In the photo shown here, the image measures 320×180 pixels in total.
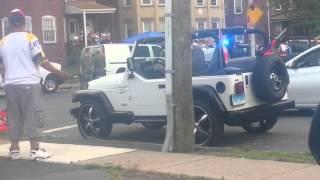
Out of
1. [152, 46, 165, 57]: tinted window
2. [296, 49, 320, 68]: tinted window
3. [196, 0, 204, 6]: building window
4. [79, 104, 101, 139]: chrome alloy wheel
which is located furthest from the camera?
[196, 0, 204, 6]: building window

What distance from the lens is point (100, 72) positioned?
2317 centimetres

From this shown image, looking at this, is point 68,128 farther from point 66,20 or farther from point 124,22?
point 124,22

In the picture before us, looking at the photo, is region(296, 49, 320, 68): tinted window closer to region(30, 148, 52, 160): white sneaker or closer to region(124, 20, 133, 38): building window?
region(30, 148, 52, 160): white sneaker

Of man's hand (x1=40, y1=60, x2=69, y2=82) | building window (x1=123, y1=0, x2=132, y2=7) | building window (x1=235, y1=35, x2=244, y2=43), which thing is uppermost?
building window (x1=123, y1=0, x2=132, y2=7)

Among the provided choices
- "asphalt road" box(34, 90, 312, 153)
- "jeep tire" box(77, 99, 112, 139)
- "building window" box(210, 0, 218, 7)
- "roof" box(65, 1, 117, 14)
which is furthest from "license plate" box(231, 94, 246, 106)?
"building window" box(210, 0, 218, 7)

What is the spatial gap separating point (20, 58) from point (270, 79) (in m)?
3.93

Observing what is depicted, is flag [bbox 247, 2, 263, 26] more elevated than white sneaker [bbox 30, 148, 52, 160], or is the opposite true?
flag [bbox 247, 2, 263, 26]

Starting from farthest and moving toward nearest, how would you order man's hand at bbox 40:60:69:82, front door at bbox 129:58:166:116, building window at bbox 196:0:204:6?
building window at bbox 196:0:204:6
front door at bbox 129:58:166:116
man's hand at bbox 40:60:69:82

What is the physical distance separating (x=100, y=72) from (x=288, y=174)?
16255mm

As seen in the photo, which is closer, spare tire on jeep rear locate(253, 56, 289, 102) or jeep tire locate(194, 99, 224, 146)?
jeep tire locate(194, 99, 224, 146)

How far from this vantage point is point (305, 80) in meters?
13.1

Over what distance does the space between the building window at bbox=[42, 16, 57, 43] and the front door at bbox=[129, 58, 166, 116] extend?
110ft

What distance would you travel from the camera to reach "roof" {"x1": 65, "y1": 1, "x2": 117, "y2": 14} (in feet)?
150

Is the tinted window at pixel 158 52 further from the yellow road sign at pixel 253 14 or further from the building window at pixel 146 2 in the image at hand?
the building window at pixel 146 2
